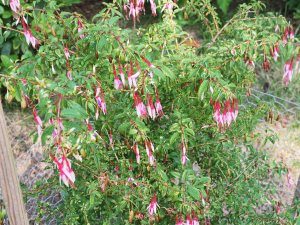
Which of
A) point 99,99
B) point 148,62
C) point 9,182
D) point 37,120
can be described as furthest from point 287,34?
point 9,182

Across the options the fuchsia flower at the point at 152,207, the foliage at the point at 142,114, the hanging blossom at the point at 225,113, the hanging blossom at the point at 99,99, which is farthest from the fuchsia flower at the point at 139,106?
the fuchsia flower at the point at 152,207

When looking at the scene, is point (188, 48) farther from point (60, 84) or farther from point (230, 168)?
point (60, 84)

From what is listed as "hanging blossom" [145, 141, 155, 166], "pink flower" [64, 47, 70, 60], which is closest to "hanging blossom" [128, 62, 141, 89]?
"hanging blossom" [145, 141, 155, 166]

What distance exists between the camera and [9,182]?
Answer: 5.60 ft

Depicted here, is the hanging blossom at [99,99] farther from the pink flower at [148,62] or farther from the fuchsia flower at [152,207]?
the fuchsia flower at [152,207]

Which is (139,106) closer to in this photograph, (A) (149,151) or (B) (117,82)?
(B) (117,82)

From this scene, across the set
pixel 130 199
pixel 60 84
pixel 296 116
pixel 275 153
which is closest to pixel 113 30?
pixel 60 84

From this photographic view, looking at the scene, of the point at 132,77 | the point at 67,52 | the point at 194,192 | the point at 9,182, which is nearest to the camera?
the point at 9,182

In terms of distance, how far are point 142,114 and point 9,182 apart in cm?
48

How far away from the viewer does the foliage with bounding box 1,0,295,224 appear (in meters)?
1.92

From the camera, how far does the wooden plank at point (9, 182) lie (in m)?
1.64

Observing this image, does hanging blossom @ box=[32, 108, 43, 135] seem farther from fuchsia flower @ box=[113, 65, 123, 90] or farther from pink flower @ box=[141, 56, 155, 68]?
pink flower @ box=[141, 56, 155, 68]

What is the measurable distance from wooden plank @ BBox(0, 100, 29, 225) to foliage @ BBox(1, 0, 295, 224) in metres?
0.14

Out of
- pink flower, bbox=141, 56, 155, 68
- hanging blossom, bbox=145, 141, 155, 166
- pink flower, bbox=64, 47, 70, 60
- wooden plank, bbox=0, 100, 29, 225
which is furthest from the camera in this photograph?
pink flower, bbox=64, 47, 70, 60
